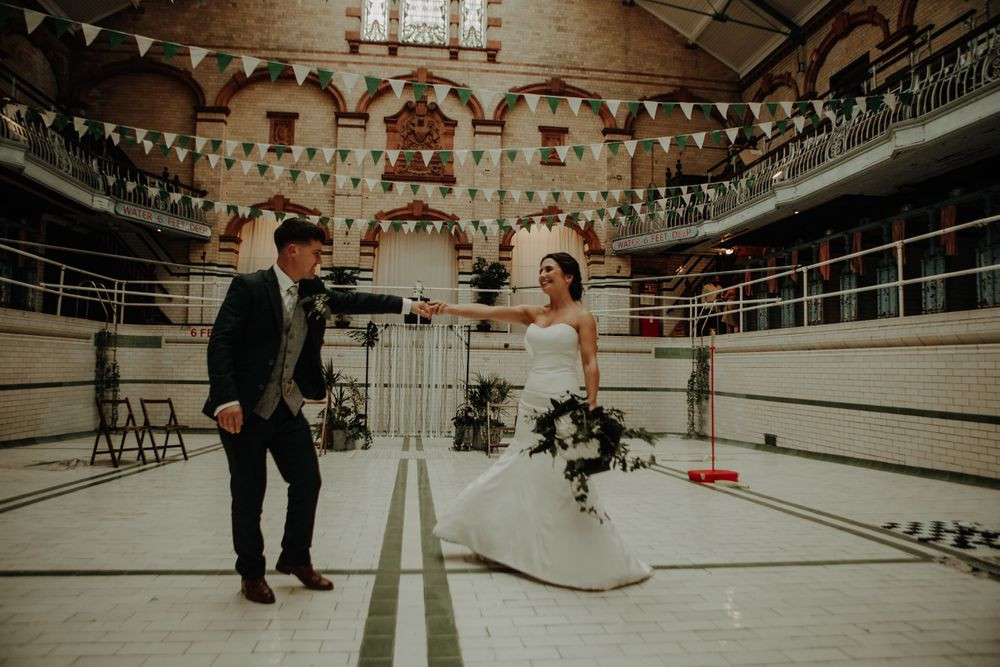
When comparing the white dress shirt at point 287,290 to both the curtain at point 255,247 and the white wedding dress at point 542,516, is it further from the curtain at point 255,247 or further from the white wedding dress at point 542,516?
the curtain at point 255,247

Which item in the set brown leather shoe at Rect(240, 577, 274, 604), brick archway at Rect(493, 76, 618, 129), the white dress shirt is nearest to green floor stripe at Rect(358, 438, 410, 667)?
brown leather shoe at Rect(240, 577, 274, 604)

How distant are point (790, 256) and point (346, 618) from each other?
16385 mm

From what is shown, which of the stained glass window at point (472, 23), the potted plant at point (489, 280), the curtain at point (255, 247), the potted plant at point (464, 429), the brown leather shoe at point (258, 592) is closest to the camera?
the brown leather shoe at point (258, 592)

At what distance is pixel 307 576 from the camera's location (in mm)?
3270

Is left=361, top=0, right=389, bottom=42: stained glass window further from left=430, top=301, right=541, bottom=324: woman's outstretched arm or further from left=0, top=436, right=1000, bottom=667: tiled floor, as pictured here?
left=430, top=301, right=541, bottom=324: woman's outstretched arm

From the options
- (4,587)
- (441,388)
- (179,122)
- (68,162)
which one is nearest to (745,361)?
(441,388)

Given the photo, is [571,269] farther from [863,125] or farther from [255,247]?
[255,247]

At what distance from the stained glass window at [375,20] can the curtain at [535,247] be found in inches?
299

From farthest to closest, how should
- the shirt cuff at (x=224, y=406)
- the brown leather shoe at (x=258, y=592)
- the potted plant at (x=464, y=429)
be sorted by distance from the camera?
1. the potted plant at (x=464, y=429)
2. the brown leather shoe at (x=258, y=592)
3. the shirt cuff at (x=224, y=406)

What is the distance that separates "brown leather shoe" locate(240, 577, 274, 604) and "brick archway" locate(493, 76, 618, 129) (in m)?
17.6

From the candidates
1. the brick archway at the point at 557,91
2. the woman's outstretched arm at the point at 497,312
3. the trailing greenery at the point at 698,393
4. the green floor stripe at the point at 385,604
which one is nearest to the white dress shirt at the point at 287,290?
the woman's outstretched arm at the point at 497,312

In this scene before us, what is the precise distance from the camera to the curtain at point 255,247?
18.6m

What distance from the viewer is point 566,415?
343cm

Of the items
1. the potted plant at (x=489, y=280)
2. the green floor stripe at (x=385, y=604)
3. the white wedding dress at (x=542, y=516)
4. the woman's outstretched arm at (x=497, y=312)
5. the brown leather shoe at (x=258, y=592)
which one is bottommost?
the green floor stripe at (x=385, y=604)
